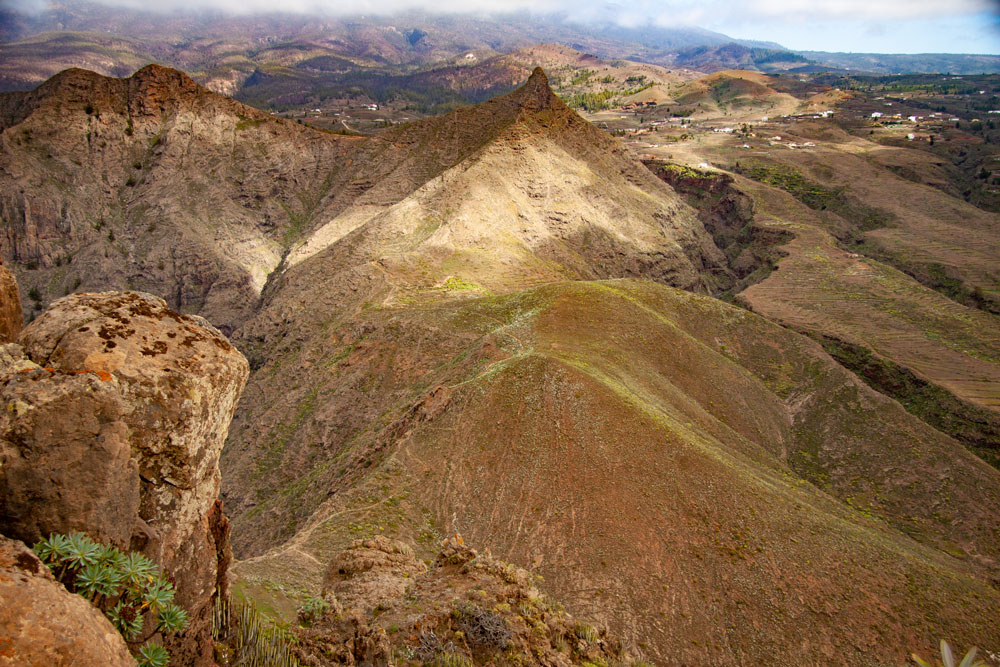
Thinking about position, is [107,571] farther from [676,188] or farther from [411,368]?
[676,188]

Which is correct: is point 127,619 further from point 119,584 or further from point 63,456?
point 63,456

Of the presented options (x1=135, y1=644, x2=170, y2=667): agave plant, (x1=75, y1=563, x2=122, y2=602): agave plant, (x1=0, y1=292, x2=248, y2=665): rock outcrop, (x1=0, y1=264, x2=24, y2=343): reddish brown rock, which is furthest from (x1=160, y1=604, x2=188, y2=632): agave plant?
(x1=0, y1=264, x2=24, y2=343): reddish brown rock

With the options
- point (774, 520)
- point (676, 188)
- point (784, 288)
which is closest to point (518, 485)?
point (774, 520)

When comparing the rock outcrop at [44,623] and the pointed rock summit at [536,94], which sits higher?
the pointed rock summit at [536,94]

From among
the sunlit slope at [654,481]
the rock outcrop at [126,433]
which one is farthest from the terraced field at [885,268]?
the rock outcrop at [126,433]

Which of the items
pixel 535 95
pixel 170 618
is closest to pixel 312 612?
pixel 170 618

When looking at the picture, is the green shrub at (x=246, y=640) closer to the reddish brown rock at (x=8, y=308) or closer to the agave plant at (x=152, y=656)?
the agave plant at (x=152, y=656)

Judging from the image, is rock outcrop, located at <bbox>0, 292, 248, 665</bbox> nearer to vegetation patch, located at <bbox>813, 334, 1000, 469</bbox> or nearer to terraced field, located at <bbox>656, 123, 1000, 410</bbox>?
vegetation patch, located at <bbox>813, 334, 1000, 469</bbox>

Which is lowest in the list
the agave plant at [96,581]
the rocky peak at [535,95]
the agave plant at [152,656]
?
the agave plant at [152,656]
